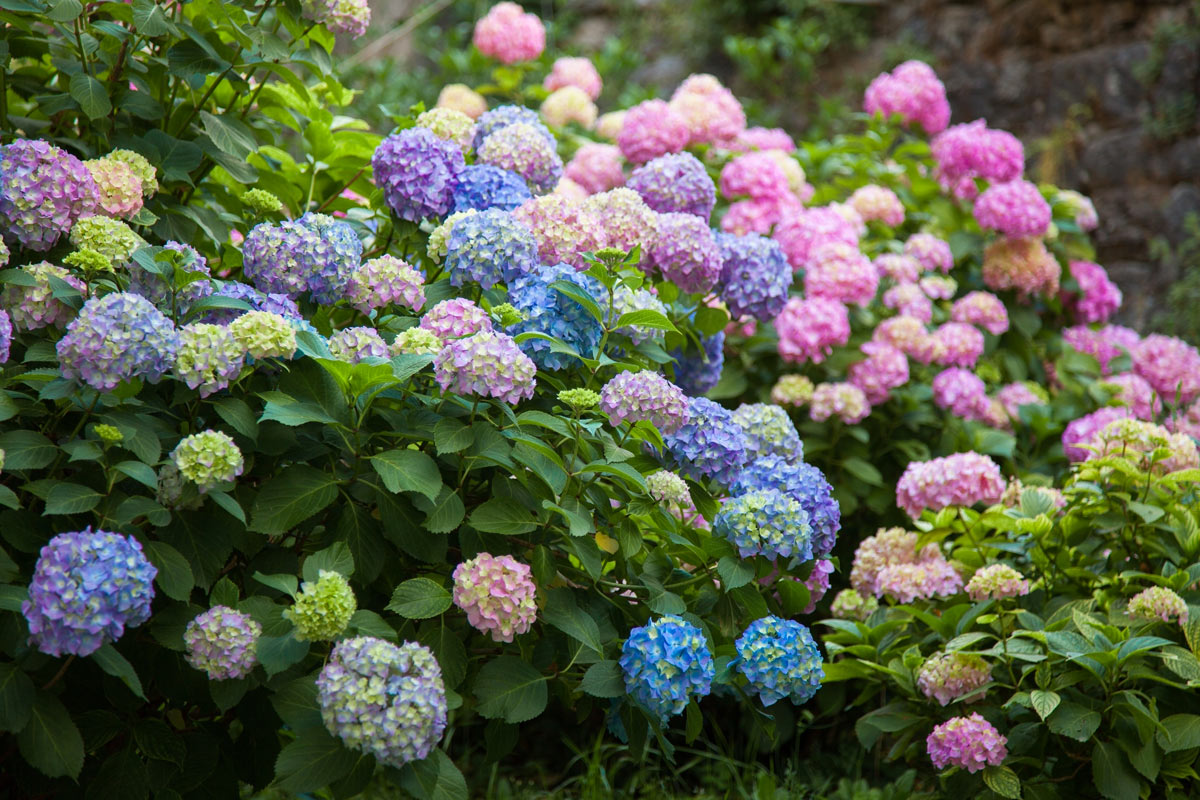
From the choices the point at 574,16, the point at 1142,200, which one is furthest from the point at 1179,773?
the point at 574,16

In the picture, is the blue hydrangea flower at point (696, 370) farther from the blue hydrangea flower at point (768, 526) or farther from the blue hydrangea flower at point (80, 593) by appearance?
the blue hydrangea flower at point (80, 593)

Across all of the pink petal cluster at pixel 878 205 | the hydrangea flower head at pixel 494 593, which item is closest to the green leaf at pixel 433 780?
Result: the hydrangea flower head at pixel 494 593

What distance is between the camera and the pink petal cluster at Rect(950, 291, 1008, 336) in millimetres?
3125

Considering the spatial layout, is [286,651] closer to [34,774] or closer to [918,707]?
[34,774]

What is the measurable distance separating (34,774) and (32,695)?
1.15 feet

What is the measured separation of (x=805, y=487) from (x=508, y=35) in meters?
2.47

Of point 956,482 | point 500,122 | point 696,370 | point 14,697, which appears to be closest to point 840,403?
point 956,482

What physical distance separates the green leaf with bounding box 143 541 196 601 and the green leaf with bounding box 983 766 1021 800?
1.41m

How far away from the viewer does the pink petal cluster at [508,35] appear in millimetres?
3650

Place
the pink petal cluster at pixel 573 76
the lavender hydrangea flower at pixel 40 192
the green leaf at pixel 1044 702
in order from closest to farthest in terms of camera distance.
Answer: the lavender hydrangea flower at pixel 40 192, the green leaf at pixel 1044 702, the pink petal cluster at pixel 573 76

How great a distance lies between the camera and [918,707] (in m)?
2.14

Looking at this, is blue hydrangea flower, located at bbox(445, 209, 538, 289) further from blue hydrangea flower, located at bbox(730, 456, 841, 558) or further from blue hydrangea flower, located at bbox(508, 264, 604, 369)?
blue hydrangea flower, located at bbox(730, 456, 841, 558)

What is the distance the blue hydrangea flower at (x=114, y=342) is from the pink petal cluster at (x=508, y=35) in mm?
2521

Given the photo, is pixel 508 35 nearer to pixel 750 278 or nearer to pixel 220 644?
pixel 750 278
